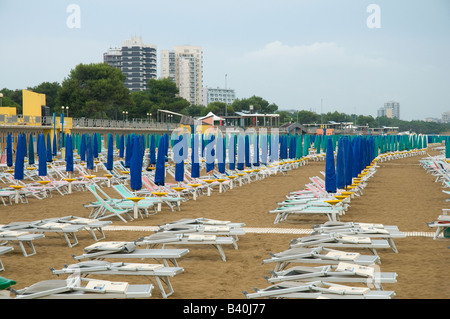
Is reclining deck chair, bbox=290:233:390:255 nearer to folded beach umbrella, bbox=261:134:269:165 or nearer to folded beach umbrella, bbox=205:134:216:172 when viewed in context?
folded beach umbrella, bbox=205:134:216:172

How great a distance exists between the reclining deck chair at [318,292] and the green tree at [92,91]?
5534 cm

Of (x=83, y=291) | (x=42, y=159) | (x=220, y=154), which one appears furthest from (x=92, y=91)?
(x=83, y=291)

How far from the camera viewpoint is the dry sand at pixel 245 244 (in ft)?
19.8

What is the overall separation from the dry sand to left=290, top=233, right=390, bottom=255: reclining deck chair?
28 centimetres

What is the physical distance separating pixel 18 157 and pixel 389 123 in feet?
360

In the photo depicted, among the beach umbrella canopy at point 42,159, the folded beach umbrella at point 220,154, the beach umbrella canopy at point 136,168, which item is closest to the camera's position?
the beach umbrella canopy at point 136,168

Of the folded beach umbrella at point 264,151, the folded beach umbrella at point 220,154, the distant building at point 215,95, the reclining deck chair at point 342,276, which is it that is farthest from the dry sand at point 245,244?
the distant building at point 215,95

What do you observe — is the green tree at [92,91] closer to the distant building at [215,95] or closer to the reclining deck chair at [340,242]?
the reclining deck chair at [340,242]

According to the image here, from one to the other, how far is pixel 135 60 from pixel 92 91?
35.0m

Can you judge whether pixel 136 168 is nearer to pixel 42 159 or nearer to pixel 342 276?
pixel 42 159

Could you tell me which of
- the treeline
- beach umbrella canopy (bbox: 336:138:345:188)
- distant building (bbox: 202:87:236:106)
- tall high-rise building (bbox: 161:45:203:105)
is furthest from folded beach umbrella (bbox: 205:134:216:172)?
distant building (bbox: 202:87:236:106)

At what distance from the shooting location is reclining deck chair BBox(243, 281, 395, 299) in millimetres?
4559

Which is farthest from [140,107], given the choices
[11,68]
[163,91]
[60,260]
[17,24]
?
[60,260]

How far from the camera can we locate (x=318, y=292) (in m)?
4.72
